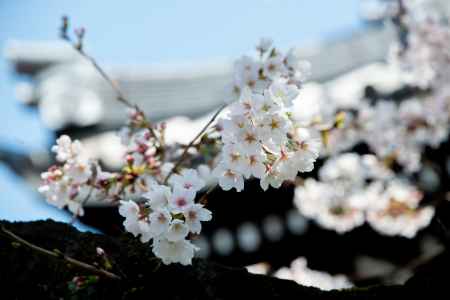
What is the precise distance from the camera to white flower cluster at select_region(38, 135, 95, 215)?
237 centimetres

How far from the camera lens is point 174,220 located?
5.39 ft

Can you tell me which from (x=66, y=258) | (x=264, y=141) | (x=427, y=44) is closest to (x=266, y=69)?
(x=264, y=141)

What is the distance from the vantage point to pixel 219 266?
178cm

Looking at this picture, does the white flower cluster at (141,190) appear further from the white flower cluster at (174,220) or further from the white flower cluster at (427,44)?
the white flower cluster at (427,44)

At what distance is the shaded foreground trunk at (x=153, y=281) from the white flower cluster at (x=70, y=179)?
22.8 inches

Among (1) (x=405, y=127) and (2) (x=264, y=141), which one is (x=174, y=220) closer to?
(2) (x=264, y=141)

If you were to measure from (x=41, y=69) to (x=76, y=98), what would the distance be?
4.80ft

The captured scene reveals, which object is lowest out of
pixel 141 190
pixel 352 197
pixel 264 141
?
pixel 264 141

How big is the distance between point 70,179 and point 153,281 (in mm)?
811

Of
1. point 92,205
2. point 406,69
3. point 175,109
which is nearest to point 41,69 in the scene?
point 175,109

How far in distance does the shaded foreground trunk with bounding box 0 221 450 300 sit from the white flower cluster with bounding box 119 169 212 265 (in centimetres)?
11

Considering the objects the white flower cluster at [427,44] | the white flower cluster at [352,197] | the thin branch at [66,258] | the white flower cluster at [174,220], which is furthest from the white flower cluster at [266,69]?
the white flower cluster at [427,44]

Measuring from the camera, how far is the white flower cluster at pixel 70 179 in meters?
2.37

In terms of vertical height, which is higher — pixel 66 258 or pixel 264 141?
pixel 264 141
